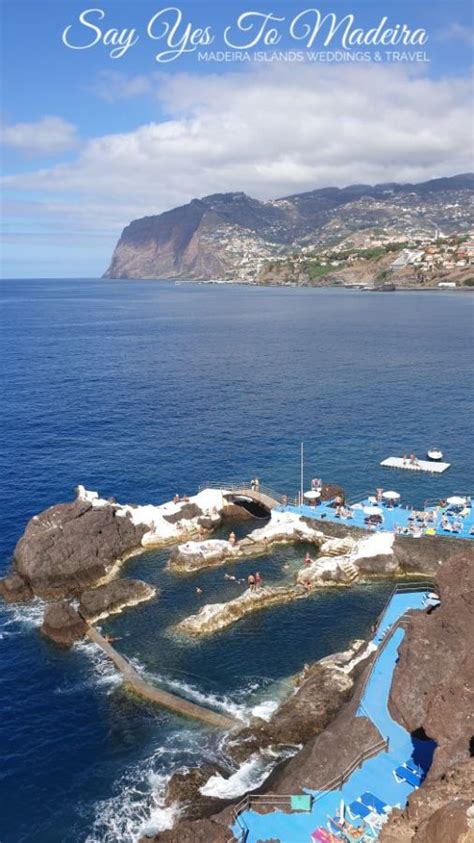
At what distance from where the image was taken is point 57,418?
9369 cm

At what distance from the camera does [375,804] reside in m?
25.8

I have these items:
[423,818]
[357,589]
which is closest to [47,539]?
[357,589]

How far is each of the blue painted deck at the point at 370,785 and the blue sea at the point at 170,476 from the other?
180 inches

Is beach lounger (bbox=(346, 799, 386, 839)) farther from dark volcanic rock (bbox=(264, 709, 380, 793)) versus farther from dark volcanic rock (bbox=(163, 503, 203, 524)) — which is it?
dark volcanic rock (bbox=(163, 503, 203, 524))

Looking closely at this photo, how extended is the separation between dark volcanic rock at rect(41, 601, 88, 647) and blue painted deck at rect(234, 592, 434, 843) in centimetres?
1990

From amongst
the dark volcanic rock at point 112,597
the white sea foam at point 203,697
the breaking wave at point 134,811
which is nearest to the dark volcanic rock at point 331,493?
the dark volcanic rock at point 112,597

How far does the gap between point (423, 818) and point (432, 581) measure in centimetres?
3067

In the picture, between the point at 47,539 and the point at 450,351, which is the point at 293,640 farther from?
the point at 450,351

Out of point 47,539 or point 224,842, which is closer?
point 224,842

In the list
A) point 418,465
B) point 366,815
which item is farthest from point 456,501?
Result: point 366,815

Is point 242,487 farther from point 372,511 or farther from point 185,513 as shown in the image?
point 372,511

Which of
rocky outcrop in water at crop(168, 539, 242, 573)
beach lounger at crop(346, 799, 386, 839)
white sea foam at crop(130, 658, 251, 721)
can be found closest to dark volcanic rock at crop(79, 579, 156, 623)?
rocky outcrop in water at crop(168, 539, 242, 573)

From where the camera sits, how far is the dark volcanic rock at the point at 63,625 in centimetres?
4272

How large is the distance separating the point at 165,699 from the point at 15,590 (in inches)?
713
